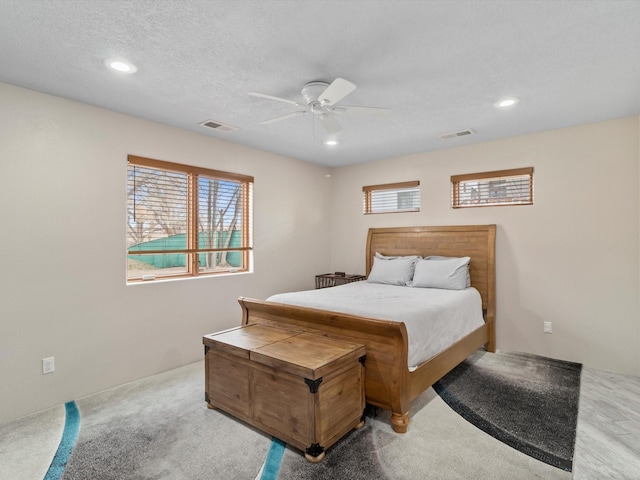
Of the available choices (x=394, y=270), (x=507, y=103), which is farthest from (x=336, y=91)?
(x=394, y=270)

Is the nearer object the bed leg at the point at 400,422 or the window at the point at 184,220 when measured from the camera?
the bed leg at the point at 400,422

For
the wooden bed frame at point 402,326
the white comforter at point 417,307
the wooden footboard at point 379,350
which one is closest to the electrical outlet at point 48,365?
the wooden bed frame at point 402,326

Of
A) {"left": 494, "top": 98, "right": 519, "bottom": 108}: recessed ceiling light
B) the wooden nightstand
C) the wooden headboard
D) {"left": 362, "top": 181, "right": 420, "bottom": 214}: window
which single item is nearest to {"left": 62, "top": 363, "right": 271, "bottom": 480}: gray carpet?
the wooden nightstand

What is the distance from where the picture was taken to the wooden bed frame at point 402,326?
94.4 inches

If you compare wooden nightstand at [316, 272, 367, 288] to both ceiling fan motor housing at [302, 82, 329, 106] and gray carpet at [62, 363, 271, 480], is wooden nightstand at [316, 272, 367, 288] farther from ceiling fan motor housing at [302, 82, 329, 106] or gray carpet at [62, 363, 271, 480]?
ceiling fan motor housing at [302, 82, 329, 106]

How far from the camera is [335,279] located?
506 centimetres

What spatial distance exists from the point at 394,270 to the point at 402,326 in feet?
6.87

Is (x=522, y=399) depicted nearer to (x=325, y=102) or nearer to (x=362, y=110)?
(x=362, y=110)

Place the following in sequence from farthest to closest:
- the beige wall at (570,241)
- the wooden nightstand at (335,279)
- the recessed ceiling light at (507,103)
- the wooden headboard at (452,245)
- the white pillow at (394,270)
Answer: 1. the wooden nightstand at (335,279)
2. the white pillow at (394,270)
3. the wooden headboard at (452,245)
4. the beige wall at (570,241)
5. the recessed ceiling light at (507,103)

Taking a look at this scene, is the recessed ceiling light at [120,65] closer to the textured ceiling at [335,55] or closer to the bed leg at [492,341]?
the textured ceiling at [335,55]

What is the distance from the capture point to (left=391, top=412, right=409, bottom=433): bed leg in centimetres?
238

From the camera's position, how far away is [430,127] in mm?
3668

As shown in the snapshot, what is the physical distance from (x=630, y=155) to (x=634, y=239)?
0.80m

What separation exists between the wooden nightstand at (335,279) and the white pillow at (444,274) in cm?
101
